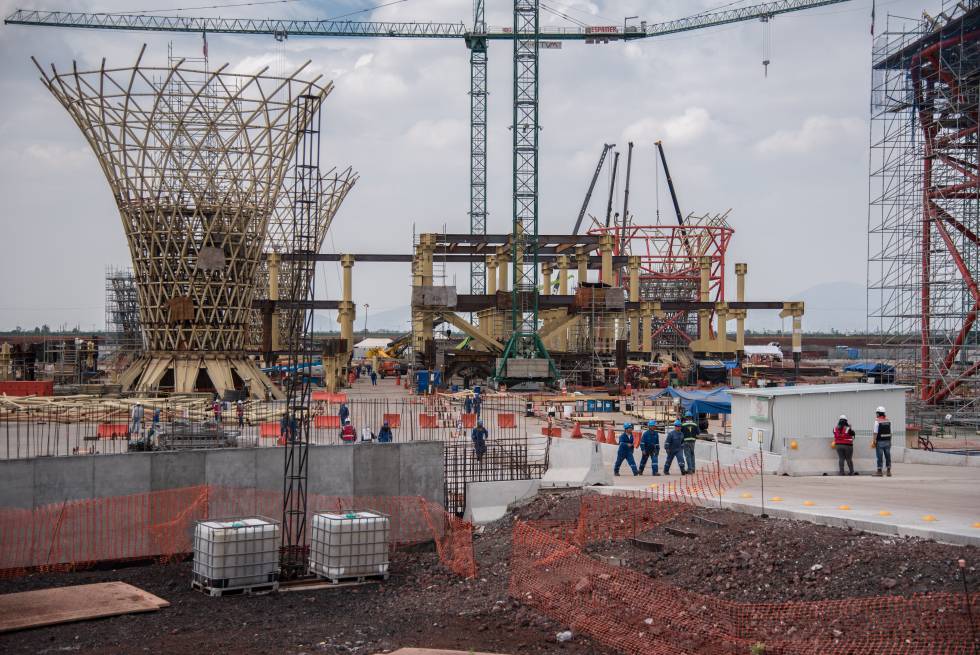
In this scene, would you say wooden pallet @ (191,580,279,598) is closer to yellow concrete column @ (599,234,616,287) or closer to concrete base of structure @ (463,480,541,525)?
concrete base of structure @ (463,480,541,525)

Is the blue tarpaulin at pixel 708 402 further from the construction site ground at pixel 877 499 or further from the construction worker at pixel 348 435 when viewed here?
the construction worker at pixel 348 435

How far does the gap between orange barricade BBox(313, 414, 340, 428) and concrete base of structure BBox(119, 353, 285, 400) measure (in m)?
11.8

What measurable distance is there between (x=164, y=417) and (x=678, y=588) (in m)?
21.4

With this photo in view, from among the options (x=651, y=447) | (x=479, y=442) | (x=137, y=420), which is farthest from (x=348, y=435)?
(x=651, y=447)

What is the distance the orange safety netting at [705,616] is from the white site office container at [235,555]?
4.22 meters

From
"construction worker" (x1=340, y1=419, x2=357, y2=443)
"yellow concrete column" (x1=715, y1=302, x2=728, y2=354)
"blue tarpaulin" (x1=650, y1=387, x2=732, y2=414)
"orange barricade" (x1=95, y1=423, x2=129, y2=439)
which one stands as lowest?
"orange barricade" (x1=95, y1=423, x2=129, y2=439)

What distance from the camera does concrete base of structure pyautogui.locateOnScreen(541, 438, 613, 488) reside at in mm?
21703

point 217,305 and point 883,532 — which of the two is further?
point 217,305

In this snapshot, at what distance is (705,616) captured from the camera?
12.9 metres

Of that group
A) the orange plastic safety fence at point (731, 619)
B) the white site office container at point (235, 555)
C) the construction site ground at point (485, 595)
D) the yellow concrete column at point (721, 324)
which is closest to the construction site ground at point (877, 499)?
the construction site ground at point (485, 595)

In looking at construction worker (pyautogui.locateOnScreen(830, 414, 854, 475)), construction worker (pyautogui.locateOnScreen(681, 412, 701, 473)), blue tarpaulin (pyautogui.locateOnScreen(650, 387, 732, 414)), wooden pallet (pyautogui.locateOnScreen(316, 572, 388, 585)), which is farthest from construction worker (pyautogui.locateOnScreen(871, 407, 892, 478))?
wooden pallet (pyautogui.locateOnScreen(316, 572, 388, 585))

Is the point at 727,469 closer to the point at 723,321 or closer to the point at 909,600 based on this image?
the point at 909,600

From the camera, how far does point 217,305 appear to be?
4597 centimetres

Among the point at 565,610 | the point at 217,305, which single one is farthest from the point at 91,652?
the point at 217,305
